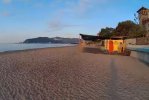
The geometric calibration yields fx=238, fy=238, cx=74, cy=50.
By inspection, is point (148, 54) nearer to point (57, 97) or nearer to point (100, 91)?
point (100, 91)

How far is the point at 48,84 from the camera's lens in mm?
8852

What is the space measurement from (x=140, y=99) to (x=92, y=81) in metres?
3.18

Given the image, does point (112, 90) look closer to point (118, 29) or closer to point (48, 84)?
point (48, 84)

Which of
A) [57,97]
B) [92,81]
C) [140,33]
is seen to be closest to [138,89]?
[92,81]

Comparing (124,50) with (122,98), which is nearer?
(122,98)

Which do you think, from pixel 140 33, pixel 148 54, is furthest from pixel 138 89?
pixel 140 33

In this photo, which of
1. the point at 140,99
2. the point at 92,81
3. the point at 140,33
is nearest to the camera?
the point at 140,99

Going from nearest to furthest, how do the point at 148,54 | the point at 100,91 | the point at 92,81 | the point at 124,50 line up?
the point at 100,91
the point at 92,81
the point at 148,54
the point at 124,50

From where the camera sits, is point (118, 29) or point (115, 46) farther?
point (118, 29)

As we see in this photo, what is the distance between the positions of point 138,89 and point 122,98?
5.22ft

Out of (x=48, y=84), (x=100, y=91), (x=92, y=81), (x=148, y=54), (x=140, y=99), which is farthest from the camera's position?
(x=148, y=54)

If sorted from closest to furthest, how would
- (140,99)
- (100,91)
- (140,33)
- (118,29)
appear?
(140,99), (100,91), (140,33), (118,29)

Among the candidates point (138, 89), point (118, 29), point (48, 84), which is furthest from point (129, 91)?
point (118, 29)

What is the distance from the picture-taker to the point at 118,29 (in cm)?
7700
